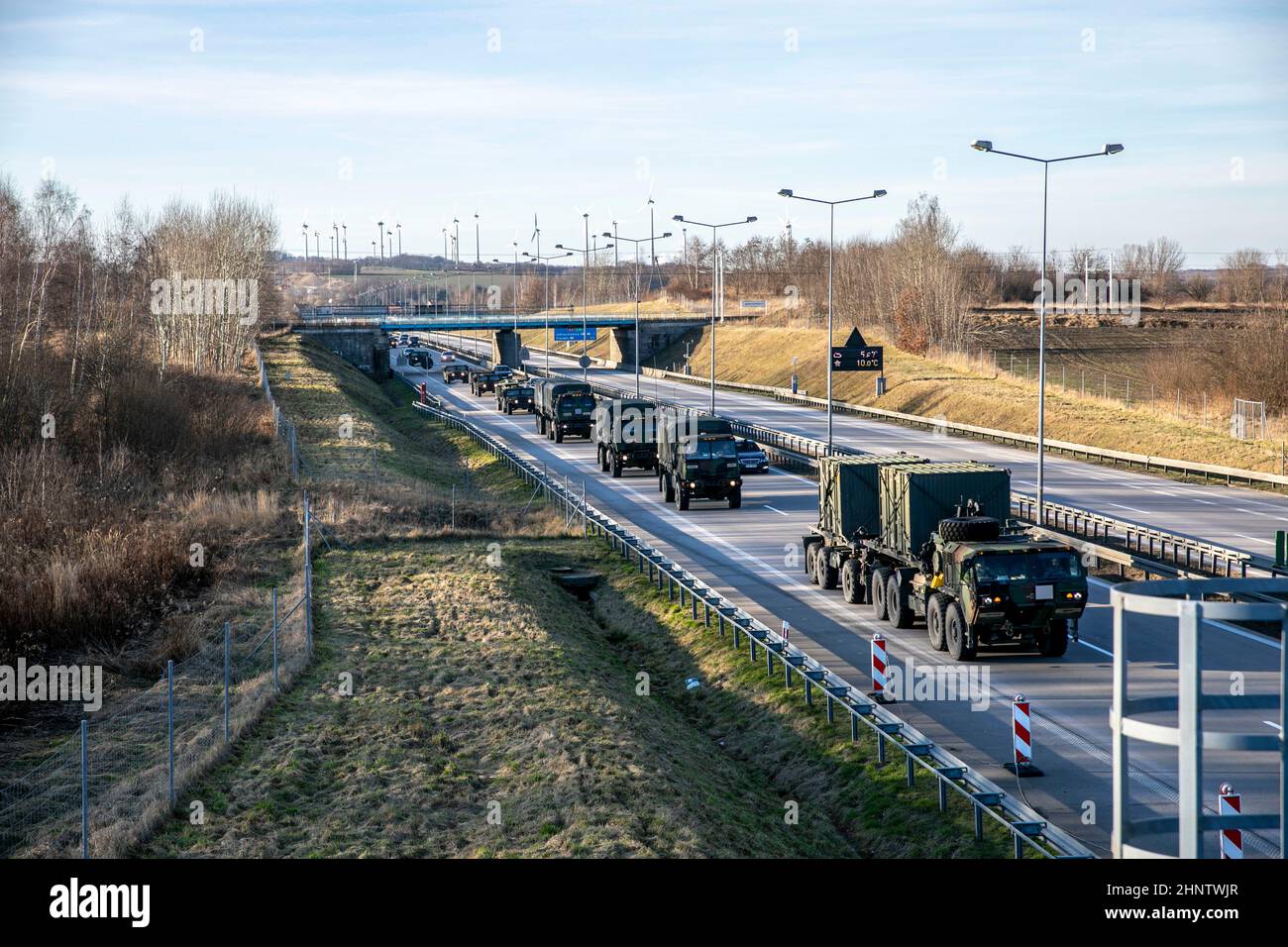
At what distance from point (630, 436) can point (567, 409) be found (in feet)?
42.8

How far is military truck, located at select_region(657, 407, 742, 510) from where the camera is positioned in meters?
39.6

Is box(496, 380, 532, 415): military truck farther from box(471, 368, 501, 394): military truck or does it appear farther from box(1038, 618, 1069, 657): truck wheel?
box(1038, 618, 1069, 657): truck wheel

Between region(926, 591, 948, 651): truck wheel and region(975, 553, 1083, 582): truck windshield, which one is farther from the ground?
region(975, 553, 1083, 582): truck windshield

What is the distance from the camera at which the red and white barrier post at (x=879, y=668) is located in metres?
19.0

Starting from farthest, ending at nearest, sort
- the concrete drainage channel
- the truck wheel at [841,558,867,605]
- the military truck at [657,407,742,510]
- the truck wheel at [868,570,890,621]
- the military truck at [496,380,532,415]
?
the military truck at [496,380,532,415]
the military truck at [657,407,742,510]
the truck wheel at [841,558,867,605]
the truck wheel at [868,570,890,621]
the concrete drainage channel

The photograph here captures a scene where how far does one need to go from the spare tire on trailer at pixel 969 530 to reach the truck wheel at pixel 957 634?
3.98ft

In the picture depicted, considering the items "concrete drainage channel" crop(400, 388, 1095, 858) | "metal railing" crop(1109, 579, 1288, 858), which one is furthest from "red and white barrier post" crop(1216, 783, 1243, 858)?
"metal railing" crop(1109, 579, 1288, 858)

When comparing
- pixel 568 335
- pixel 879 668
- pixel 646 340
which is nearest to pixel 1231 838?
pixel 879 668

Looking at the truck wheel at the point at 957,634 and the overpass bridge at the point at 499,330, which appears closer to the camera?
the truck wheel at the point at 957,634

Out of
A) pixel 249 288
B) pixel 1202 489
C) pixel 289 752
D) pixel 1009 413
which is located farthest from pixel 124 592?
pixel 249 288

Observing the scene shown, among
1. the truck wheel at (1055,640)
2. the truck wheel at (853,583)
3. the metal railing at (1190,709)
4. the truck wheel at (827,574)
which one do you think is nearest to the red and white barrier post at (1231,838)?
the metal railing at (1190,709)

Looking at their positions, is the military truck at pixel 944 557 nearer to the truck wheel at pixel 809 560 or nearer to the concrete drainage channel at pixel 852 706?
the truck wheel at pixel 809 560

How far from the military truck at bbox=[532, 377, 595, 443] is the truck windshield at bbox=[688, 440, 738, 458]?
66.5ft
